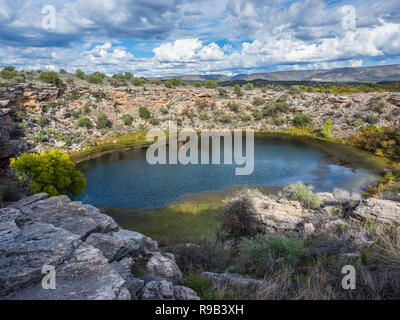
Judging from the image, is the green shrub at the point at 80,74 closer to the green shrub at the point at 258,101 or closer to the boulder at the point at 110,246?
the green shrub at the point at 258,101

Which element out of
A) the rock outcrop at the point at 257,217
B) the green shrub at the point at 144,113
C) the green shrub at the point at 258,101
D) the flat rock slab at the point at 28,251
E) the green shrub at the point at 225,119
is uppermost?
the green shrub at the point at 258,101

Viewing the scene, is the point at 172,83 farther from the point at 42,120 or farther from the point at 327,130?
the point at 327,130

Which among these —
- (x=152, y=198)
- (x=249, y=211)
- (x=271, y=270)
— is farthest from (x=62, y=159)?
(x=271, y=270)

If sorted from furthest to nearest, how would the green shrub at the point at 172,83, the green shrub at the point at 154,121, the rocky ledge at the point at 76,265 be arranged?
1. the green shrub at the point at 172,83
2. the green shrub at the point at 154,121
3. the rocky ledge at the point at 76,265

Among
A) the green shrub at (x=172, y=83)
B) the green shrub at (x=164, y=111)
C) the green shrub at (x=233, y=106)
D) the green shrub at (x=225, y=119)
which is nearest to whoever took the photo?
the green shrub at (x=225, y=119)

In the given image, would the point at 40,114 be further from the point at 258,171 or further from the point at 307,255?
the point at 307,255

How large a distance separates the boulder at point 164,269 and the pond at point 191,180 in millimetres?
10625

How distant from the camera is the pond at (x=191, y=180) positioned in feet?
62.0

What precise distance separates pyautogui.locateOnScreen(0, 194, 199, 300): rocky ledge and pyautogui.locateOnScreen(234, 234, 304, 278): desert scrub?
86.8 inches

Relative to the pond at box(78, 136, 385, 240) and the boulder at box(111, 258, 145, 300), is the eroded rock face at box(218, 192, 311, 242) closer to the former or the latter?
the pond at box(78, 136, 385, 240)

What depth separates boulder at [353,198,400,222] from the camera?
30.5ft

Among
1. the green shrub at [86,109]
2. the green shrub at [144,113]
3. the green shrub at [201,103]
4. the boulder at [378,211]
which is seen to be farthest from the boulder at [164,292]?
the green shrub at [201,103]

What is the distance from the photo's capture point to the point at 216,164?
31328mm

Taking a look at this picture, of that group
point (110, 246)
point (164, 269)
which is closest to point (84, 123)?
point (110, 246)
